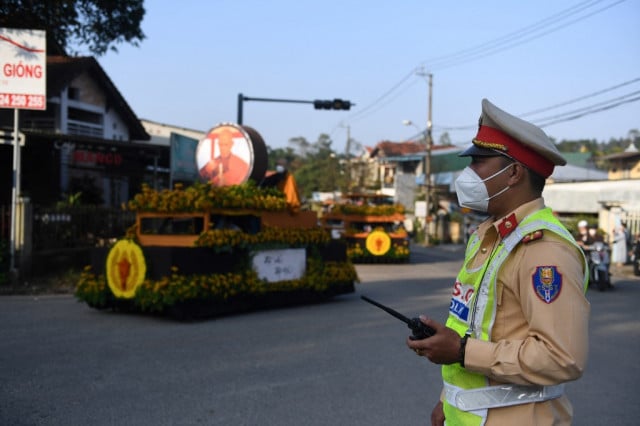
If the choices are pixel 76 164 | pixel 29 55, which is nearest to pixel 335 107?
pixel 76 164

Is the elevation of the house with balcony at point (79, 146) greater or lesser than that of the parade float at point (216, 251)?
greater

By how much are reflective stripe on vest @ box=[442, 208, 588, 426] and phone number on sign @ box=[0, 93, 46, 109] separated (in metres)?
12.1

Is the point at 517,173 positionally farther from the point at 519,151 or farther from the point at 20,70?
the point at 20,70

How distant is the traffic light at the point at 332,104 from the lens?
69.4 ft

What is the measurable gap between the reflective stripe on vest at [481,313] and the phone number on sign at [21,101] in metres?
12.1

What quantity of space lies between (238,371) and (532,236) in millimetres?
4723

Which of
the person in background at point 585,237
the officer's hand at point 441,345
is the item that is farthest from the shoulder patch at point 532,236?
the person in background at point 585,237

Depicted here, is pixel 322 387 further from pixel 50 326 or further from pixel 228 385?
pixel 50 326

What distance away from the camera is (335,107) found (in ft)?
70.1

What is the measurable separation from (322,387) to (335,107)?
16455 mm

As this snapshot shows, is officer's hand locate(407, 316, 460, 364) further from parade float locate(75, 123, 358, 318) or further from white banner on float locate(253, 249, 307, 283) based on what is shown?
white banner on float locate(253, 249, 307, 283)

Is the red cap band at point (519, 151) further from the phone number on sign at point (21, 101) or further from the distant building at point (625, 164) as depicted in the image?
the distant building at point (625, 164)

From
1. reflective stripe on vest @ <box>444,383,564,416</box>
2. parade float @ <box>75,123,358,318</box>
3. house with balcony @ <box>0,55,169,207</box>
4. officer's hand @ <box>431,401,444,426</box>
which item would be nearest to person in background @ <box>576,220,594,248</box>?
parade float @ <box>75,123,358,318</box>

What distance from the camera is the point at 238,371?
625cm
